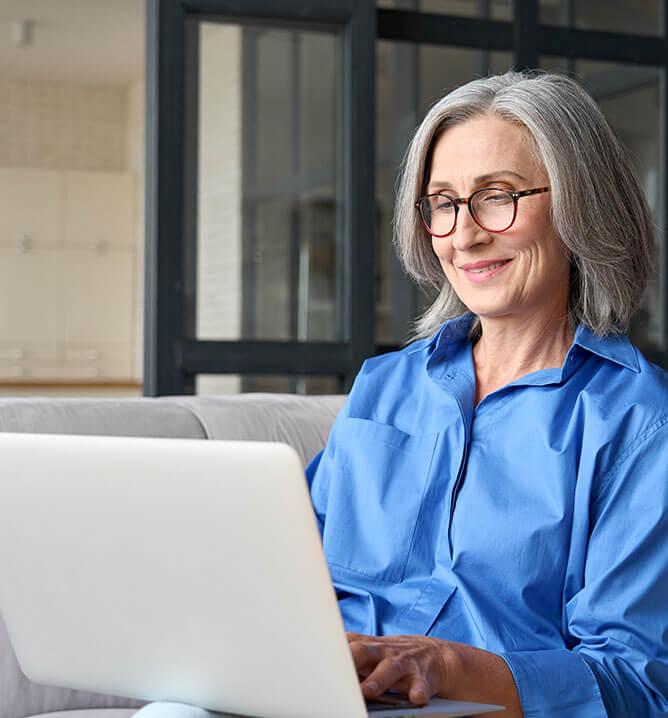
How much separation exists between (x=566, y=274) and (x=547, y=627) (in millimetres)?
476

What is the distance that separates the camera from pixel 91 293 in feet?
26.9

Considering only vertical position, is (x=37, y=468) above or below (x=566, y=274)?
below

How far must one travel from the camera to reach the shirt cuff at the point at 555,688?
4.26 ft

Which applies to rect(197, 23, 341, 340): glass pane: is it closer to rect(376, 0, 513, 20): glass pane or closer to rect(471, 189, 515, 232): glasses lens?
rect(376, 0, 513, 20): glass pane

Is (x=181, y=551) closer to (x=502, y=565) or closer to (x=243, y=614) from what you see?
(x=243, y=614)

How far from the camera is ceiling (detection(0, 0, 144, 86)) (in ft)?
21.7

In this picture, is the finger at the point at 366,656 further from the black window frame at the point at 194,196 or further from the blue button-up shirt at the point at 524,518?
the black window frame at the point at 194,196

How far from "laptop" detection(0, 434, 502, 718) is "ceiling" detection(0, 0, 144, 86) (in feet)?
18.9

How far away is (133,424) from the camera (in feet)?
6.89

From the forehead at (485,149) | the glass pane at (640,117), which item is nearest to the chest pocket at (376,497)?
the forehead at (485,149)

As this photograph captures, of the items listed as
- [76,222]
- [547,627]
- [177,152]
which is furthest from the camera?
[76,222]

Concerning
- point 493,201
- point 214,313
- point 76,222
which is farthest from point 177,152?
point 76,222

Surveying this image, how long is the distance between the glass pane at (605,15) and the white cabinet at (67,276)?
508cm

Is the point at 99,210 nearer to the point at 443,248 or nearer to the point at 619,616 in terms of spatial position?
the point at 443,248
